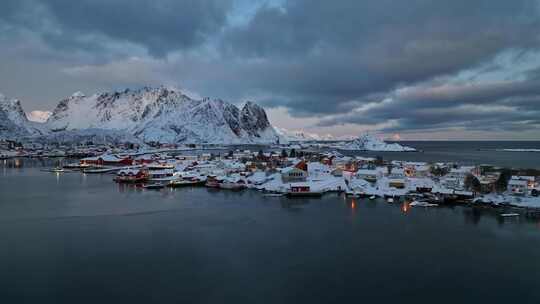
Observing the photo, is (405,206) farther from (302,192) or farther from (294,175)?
(294,175)

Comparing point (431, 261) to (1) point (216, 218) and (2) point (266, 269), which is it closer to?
(2) point (266, 269)

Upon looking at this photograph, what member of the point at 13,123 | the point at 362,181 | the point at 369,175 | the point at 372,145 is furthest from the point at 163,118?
the point at 362,181

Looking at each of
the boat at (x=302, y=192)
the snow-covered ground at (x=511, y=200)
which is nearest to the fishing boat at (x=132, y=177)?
the boat at (x=302, y=192)

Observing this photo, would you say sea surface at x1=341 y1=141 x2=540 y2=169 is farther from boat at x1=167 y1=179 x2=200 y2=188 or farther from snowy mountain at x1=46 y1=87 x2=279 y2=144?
snowy mountain at x1=46 y1=87 x2=279 y2=144

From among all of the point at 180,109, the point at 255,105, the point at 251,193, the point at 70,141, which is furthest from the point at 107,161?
the point at 255,105

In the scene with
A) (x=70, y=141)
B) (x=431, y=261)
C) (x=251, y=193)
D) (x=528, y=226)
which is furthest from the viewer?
(x=70, y=141)

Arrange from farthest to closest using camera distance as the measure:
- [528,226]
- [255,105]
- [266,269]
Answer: [255,105]
[528,226]
[266,269]

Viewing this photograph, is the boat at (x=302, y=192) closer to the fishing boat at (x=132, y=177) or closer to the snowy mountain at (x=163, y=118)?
the fishing boat at (x=132, y=177)

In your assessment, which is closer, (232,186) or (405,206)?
(405,206)
